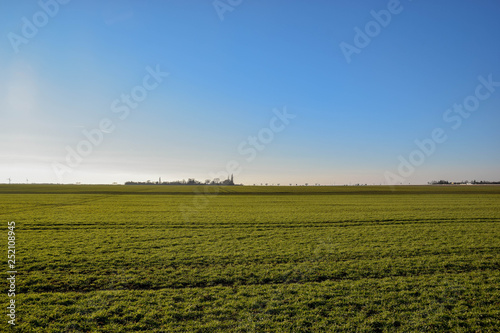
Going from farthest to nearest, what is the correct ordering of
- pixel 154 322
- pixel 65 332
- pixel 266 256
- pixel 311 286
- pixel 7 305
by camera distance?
1. pixel 266 256
2. pixel 311 286
3. pixel 7 305
4. pixel 154 322
5. pixel 65 332

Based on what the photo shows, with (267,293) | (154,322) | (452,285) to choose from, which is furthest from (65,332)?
(452,285)

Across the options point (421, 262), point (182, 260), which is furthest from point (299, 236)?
point (182, 260)

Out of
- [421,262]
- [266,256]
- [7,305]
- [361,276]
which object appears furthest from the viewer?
[266,256]

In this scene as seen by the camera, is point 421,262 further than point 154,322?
Yes

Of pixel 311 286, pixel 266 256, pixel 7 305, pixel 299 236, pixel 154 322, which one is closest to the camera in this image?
pixel 154 322

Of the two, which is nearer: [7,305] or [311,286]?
[7,305]

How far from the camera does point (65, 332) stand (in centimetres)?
816

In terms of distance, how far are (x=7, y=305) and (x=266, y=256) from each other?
39.6 feet

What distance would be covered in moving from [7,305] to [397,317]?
557 inches

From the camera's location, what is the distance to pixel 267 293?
429 inches

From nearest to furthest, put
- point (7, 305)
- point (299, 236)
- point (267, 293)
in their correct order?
point (7, 305) < point (267, 293) < point (299, 236)

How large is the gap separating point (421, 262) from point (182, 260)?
45.2 feet

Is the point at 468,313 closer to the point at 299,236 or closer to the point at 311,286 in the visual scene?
the point at 311,286

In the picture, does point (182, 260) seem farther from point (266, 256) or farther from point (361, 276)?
point (361, 276)
